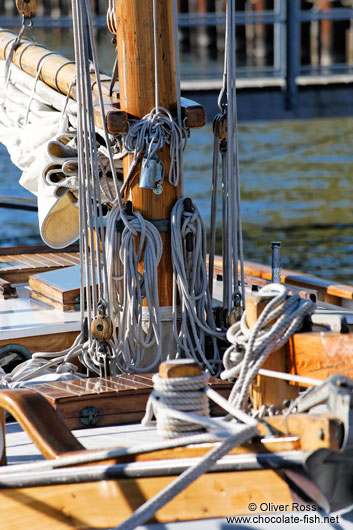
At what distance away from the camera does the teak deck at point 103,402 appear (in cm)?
302

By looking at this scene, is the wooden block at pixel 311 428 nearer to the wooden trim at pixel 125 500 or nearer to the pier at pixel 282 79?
the wooden trim at pixel 125 500

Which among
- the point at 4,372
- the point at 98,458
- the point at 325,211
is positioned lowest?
the point at 325,211

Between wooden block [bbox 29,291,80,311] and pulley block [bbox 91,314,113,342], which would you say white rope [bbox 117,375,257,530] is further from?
wooden block [bbox 29,291,80,311]

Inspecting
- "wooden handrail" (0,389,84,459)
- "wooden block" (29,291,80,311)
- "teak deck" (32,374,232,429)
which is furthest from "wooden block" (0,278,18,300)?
"wooden handrail" (0,389,84,459)

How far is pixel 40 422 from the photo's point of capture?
2.52 meters

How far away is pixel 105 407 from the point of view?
3045mm

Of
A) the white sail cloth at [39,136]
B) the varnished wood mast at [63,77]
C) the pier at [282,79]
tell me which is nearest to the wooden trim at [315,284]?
the white sail cloth at [39,136]

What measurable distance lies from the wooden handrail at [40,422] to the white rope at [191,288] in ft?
2.94

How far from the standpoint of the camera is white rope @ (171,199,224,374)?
3.37m

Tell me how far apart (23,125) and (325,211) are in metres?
8.05

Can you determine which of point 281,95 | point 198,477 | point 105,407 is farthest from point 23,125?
point 281,95

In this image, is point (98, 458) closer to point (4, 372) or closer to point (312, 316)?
point (312, 316)

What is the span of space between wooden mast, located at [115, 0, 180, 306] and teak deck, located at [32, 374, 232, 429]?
462 millimetres

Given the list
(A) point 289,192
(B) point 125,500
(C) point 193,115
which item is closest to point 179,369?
(B) point 125,500
